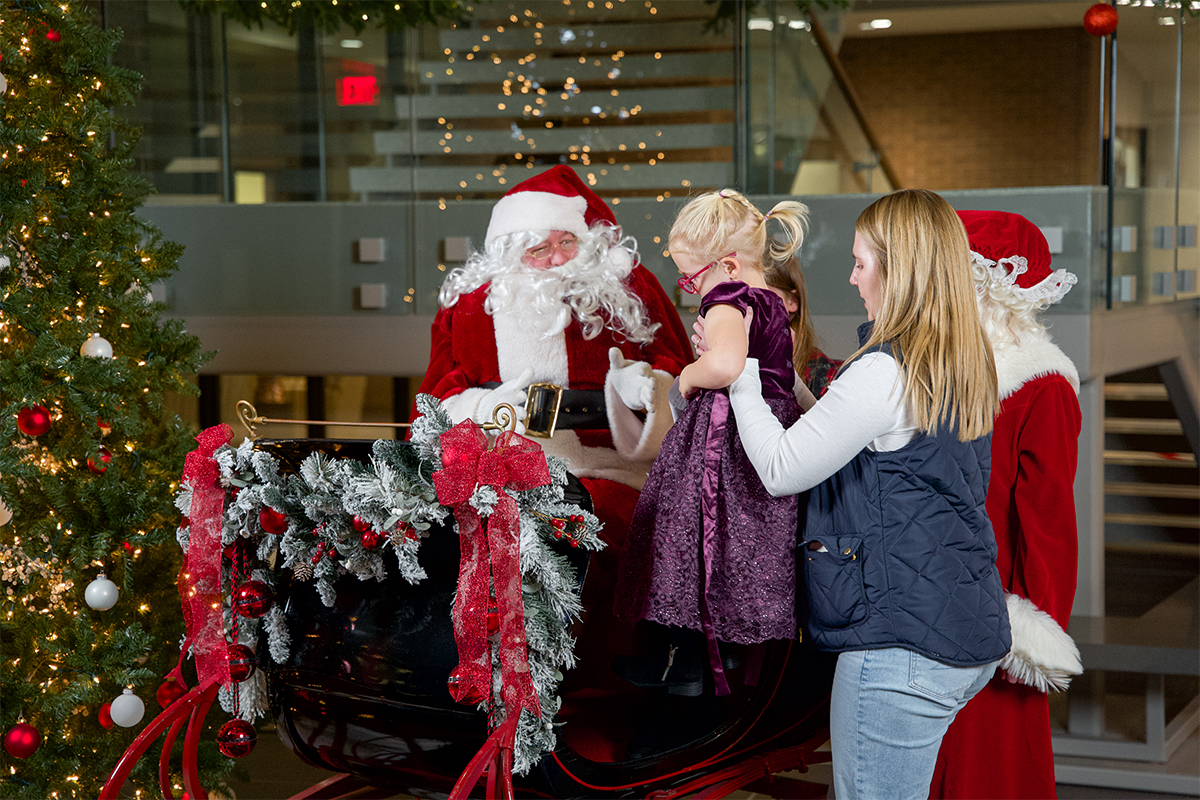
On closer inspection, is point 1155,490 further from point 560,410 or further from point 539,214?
point 560,410

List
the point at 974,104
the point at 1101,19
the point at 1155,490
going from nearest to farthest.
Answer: the point at 1101,19 < the point at 1155,490 < the point at 974,104

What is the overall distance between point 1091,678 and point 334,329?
3335 mm

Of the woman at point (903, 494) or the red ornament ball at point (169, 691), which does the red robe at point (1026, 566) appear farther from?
the red ornament ball at point (169, 691)

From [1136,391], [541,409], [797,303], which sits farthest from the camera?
[1136,391]

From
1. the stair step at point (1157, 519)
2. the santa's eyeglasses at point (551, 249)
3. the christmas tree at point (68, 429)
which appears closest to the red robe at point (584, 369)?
the santa's eyeglasses at point (551, 249)

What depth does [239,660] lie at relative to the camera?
5.91 feet

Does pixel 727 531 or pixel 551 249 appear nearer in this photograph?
pixel 727 531

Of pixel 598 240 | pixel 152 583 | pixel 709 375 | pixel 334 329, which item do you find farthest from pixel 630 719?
pixel 334 329

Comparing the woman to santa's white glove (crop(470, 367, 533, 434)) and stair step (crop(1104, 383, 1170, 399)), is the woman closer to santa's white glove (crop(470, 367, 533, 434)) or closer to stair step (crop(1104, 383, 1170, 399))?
santa's white glove (crop(470, 367, 533, 434))

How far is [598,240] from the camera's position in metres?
2.76

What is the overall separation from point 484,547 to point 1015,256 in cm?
119

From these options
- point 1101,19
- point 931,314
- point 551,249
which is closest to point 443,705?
point 931,314

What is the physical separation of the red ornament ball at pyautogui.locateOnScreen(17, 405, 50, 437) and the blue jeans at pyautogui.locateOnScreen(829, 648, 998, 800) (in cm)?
199

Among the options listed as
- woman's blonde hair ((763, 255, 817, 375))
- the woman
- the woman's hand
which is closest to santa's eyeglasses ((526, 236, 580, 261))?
woman's blonde hair ((763, 255, 817, 375))
